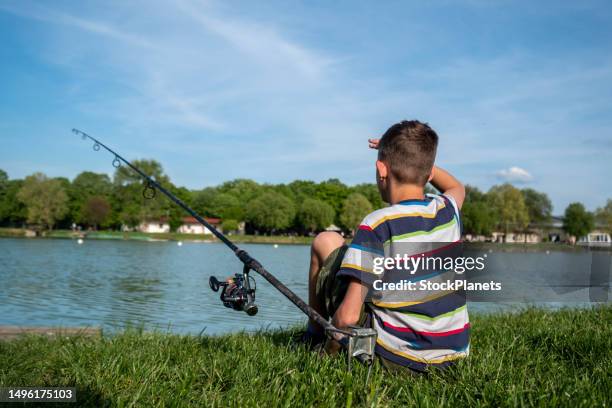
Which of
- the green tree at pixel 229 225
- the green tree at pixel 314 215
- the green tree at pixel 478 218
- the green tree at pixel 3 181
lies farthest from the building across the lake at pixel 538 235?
the green tree at pixel 3 181

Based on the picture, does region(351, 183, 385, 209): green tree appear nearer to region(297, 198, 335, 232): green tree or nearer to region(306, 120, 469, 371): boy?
region(297, 198, 335, 232): green tree

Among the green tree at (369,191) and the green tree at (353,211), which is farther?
the green tree at (369,191)

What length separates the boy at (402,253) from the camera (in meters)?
2.37

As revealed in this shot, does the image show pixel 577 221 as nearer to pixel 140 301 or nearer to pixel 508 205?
pixel 508 205

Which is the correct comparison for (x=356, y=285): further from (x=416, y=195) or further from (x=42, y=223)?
(x=42, y=223)

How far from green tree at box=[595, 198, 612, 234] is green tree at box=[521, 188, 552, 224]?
17659mm

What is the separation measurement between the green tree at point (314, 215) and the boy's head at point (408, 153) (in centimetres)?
7733

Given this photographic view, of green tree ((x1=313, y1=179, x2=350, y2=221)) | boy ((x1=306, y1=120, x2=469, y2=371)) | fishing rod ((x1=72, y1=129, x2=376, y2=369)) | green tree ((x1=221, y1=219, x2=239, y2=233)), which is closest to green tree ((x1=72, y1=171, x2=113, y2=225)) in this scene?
green tree ((x1=221, y1=219, x2=239, y2=233))

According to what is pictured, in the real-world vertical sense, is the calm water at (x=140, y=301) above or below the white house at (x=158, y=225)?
below

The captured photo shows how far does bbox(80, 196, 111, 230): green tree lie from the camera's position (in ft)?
253

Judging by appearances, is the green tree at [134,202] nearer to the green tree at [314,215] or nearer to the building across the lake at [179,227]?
the building across the lake at [179,227]

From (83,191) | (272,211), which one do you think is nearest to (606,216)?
(272,211)

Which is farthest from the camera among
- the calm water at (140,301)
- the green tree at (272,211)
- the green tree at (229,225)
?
the green tree at (229,225)

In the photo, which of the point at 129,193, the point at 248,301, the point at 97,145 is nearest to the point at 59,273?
the point at 97,145
